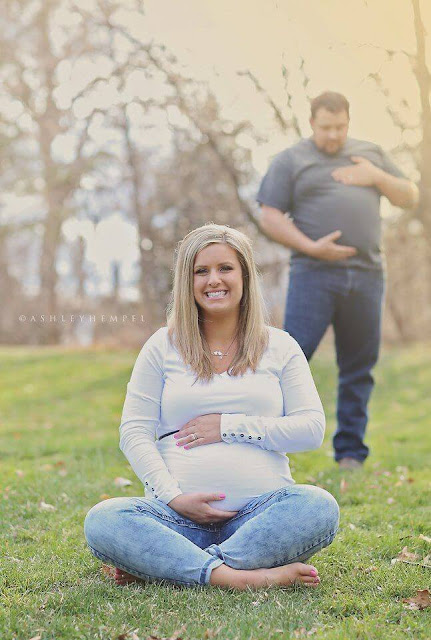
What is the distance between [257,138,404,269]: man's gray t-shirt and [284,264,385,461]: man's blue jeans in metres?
0.10

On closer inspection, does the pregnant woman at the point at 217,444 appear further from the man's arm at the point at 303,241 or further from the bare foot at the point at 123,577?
the man's arm at the point at 303,241

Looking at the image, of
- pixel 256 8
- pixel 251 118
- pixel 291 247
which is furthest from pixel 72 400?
pixel 291 247

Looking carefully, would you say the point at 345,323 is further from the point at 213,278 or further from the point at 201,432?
the point at 201,432

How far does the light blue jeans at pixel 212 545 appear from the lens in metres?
2.56

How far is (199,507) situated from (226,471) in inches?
6.2

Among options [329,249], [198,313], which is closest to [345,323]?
[329,249]

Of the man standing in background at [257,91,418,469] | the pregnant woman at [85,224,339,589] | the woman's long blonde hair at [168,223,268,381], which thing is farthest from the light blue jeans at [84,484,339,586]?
the man standing in background at [257,91,418,469]

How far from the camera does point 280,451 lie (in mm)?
2793

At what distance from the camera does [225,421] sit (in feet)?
8.85

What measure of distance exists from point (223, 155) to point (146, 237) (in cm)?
222

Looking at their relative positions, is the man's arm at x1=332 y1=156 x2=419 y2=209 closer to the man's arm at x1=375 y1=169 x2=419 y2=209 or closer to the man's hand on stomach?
the man's arm at x1=375 y1=169 x2=419 y2=209

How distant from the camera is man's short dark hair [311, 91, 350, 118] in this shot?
4125 millimetres

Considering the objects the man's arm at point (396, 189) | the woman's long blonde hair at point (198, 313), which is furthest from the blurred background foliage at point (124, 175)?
the woman's long blonde hair at point (198, 313)

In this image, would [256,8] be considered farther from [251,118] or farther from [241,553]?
[241,553]
